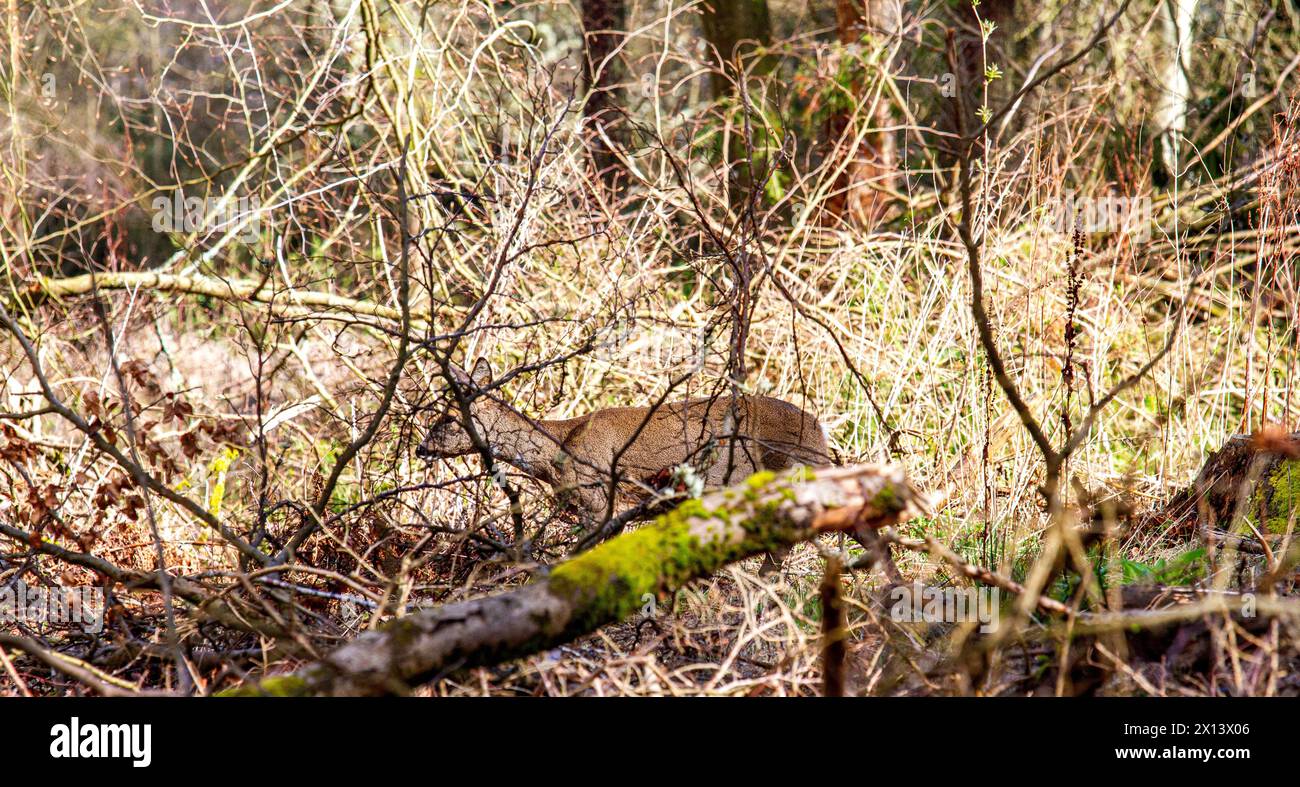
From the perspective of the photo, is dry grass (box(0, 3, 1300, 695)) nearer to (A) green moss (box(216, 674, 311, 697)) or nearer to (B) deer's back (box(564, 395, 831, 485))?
(B) deer's back (box(564, 395, 831, 485))

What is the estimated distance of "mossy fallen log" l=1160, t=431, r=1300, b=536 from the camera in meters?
5.25

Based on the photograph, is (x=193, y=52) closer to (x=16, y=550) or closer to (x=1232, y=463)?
(x=16, y=550)

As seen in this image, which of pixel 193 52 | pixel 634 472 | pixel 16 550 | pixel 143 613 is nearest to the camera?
pixel 143 613

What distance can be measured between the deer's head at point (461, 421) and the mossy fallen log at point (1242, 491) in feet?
10.7

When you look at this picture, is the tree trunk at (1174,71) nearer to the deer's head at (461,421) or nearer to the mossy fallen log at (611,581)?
the deer's head at (461,421)

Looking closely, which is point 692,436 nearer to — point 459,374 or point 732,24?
point 459,374

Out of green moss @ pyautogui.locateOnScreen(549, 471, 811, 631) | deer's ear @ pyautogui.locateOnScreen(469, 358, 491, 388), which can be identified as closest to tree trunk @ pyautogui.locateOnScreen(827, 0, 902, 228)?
deer's ear @ pyautogui.locateOnScreen(469, 358, 491, 388)

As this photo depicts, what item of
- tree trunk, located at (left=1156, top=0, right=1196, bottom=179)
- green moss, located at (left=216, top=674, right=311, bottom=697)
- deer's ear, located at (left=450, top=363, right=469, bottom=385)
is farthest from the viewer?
tree trunk, located at (left=1156, top=0, right=1196, bottom=179)

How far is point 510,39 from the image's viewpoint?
26.3 ft

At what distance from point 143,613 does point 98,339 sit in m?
5.32

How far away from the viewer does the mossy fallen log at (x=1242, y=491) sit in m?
5.25

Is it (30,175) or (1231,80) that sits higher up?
(1231,80)

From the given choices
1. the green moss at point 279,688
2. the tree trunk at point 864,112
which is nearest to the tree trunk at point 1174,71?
the tree trunk at point 864,112

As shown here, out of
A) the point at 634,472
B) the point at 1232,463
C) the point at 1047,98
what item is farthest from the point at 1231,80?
the point at 634,472
